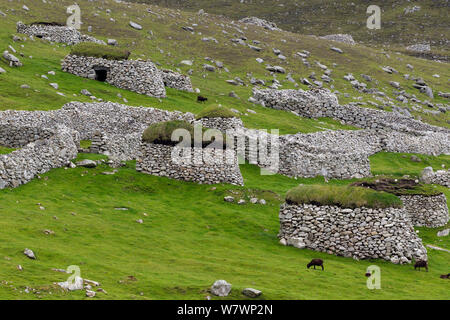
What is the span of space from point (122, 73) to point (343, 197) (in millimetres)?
37475

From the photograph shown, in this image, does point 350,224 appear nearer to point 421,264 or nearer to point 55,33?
point 421,264

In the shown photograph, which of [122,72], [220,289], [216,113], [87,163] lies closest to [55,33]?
[122,72]

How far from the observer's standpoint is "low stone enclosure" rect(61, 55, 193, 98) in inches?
2554

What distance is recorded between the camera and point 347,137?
61531 mm

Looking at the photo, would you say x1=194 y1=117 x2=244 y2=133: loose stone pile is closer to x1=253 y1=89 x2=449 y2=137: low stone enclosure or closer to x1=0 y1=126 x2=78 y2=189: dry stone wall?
x1=0 y1=126 x2=78 y2=189: dry stone wall

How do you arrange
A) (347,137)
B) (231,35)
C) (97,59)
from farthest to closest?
(231,35) → (97,59) → (347,137)

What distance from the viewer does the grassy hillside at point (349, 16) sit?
488 ft

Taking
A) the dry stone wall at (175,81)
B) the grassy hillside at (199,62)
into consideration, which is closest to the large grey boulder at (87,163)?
the grassy hillside at (199,62)

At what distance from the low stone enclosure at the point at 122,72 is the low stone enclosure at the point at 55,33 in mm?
10915

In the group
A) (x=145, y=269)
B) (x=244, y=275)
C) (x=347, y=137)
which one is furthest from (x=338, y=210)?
(x=347, y=137)

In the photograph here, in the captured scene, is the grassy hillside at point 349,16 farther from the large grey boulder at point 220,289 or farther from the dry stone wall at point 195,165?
the large grey boulder at point 220,289

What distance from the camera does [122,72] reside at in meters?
65.2
